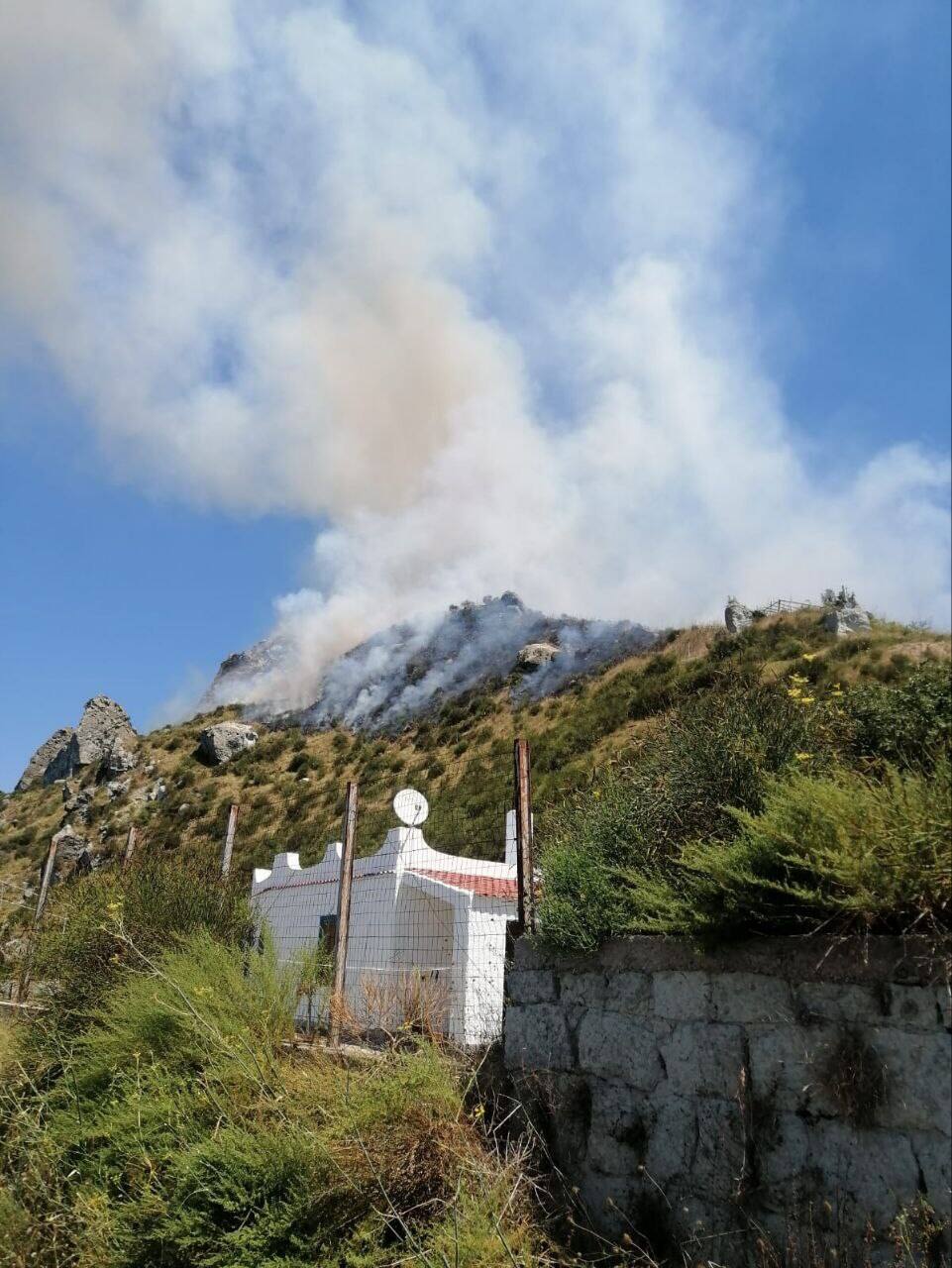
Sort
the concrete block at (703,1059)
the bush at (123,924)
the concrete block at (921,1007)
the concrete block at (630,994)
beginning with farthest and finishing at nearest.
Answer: the bush at (123,924)
the concrete block at (630,994)
the concrete block at (703,1059)
the concrete block at (921,1007)

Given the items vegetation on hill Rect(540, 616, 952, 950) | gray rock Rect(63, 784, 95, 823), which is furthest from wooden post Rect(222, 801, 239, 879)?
gray rock Rect(63, 784, 95, 823)

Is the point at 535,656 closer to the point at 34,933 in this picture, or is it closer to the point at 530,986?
the point at 34,933

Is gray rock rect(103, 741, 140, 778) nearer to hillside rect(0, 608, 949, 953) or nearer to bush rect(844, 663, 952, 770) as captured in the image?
hillside rect(0, 608, 949, 953)

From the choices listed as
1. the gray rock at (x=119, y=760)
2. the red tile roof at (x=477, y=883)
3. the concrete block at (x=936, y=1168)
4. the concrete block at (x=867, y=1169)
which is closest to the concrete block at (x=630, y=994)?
the concrete block at (x=867, y=1169)

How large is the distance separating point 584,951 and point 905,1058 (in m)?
1.83

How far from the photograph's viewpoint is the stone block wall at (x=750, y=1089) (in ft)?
9.89

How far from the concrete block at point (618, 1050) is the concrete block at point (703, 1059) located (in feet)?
0.33

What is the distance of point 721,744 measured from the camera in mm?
4652

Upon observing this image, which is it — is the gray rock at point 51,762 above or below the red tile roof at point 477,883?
above

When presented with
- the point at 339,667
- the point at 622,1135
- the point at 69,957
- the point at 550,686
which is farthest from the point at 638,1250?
the point at 339,667

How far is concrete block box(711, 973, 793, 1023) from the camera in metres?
3.49

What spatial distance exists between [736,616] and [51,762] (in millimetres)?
37812

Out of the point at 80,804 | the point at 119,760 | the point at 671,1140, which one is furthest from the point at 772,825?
the point at 119,760

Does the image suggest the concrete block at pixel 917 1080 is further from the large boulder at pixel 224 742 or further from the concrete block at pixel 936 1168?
the large boulder at pixel 224 742
